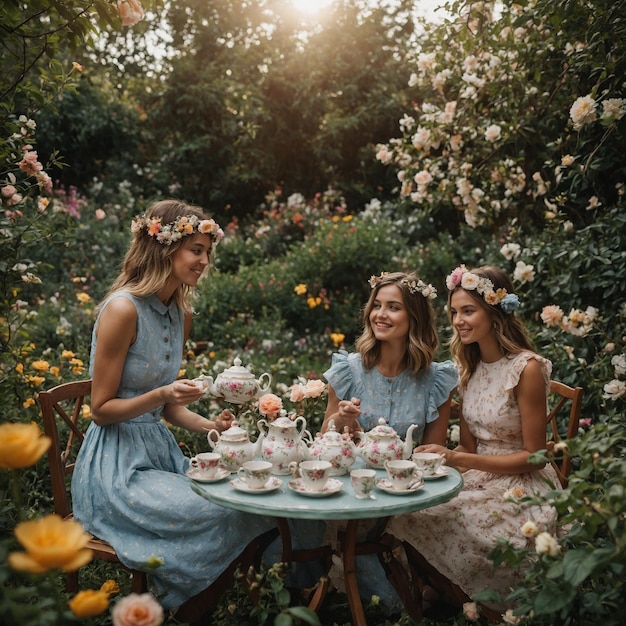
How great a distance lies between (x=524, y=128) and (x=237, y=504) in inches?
118

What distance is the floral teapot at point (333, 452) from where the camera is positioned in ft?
7.79

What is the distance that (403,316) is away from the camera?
294 centimetres

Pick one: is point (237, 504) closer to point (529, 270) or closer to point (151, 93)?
point (529, 270)

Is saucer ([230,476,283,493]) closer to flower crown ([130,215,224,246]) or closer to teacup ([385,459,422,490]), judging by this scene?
teacup ([385,459,422,490])

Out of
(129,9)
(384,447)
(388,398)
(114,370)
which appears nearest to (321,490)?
(384,447)

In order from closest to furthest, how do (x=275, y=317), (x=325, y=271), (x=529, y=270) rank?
(x=529, y=270) < (x=275, y=317) < (x=325, y=271)

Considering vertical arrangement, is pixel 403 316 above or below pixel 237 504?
above

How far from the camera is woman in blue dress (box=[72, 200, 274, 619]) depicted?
242cm

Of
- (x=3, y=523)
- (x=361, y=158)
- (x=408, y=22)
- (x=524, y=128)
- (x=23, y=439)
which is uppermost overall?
(x=408, y=22)

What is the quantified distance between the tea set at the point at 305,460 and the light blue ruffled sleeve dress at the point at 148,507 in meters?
0.20

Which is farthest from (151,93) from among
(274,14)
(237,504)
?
(237,504)

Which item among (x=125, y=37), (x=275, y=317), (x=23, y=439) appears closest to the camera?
(x=23, y=439)

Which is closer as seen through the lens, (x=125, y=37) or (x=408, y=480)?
(x=408, y=480)

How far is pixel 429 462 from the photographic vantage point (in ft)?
7.89
